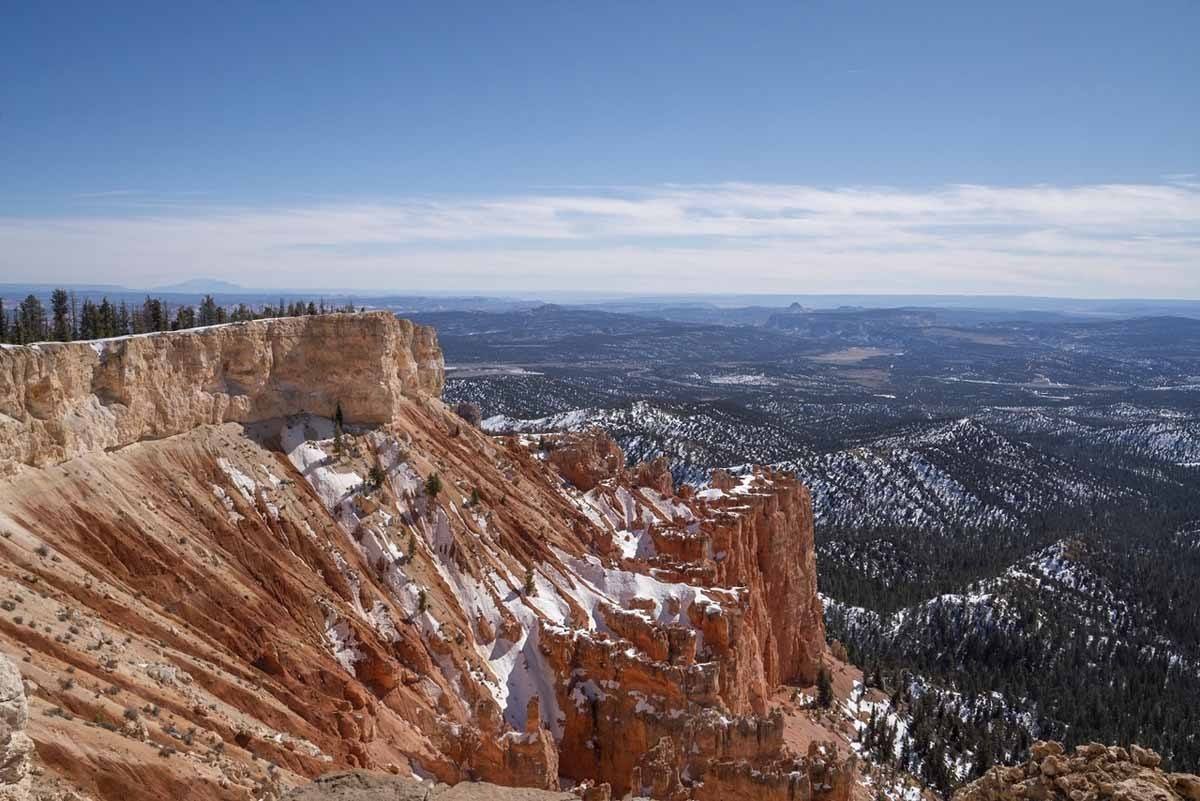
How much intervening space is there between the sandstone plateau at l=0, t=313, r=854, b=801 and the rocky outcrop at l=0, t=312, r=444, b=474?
0.13m

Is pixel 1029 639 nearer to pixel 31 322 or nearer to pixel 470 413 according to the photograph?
pixel 470 413

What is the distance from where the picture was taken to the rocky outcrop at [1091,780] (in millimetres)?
12594

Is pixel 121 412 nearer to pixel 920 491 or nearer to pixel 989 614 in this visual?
pixel 989 614

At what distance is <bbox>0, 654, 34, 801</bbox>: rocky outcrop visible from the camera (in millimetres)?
12094

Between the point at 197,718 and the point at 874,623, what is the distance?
245 feet

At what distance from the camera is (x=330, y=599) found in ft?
123

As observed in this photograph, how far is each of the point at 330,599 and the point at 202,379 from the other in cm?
1357

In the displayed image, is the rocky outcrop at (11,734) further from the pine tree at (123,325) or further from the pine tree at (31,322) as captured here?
the pine tree at (123,325)

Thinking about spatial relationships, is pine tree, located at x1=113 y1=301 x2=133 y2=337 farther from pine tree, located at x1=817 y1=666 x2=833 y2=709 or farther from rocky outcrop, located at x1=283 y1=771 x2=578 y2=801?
pine tree, located at x1=817 y1=666 x2=833 y2=709

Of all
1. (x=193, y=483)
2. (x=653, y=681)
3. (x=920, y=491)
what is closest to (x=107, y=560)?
(x=193, y=483)

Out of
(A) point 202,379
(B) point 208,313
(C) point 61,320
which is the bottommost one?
(A) point 202,379

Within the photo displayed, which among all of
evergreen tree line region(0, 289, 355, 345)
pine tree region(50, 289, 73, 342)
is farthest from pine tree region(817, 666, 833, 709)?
pine tree region(50, 289, 73, 342)

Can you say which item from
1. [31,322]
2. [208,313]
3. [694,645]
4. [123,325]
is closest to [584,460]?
[694,645]

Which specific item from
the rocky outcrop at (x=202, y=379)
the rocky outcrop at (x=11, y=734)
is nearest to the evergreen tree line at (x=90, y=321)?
the rocky outcrop at (x=202, y=379)
